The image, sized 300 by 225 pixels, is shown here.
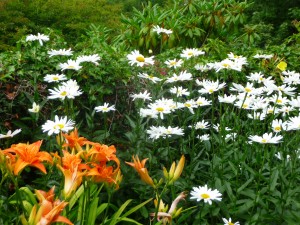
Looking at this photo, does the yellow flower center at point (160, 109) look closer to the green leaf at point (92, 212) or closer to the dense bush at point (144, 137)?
the dense bush at point (144, 137)

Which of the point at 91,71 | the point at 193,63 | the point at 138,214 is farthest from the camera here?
the point at 193,63

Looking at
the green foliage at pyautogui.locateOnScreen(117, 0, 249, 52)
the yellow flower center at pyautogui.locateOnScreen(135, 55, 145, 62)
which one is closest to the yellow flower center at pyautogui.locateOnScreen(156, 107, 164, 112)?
the yellow flower center at pyautogui.locateOnScreen(135, 55, 145, 62)

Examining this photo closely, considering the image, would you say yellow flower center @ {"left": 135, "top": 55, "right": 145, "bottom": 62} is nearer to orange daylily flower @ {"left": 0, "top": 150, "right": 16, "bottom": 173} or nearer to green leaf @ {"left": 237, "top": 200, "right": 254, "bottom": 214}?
green leaf @ {"left": 237, "top": 200, "right": 254, "bottom": 214}

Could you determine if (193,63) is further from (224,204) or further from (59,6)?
(59,6)

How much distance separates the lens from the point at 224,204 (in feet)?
8.63

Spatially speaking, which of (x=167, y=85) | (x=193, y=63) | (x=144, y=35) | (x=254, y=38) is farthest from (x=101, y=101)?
(x=254, y=38)

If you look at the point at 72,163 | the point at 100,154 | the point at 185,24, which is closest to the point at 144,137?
the point at 100,154

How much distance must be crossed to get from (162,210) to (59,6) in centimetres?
637

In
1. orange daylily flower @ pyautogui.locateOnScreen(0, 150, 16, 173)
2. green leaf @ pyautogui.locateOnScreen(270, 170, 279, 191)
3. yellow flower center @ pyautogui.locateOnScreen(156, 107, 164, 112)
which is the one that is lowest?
green leaf @ pyautogui.locateOnScreen(270, 170, 279, 191)

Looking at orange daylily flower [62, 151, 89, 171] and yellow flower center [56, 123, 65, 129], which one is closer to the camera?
orange daylily flower [62, 151, 89, 171]

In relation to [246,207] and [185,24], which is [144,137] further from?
[185,24]

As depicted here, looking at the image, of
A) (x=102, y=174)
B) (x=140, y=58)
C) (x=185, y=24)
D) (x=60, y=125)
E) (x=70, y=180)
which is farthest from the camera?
(x=185, y=24)

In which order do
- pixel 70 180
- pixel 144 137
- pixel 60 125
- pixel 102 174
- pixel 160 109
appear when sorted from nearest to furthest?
pixel 70 180 < pixel 102 174 < pixel 60 125 < pixel 160 109 < pixel 144 137

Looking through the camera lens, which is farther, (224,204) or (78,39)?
(78,39)
